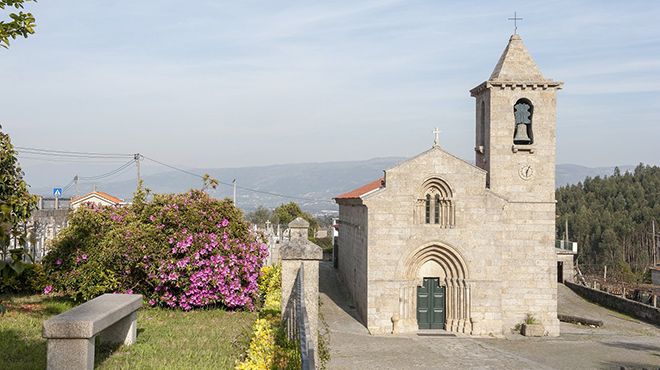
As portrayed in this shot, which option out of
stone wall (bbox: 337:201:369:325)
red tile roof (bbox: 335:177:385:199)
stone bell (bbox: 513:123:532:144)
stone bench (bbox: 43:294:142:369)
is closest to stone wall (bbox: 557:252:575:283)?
stone wall (bbox: 337:201:369:325)

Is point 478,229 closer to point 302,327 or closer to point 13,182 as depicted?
point 13,182

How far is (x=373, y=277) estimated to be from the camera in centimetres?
2300

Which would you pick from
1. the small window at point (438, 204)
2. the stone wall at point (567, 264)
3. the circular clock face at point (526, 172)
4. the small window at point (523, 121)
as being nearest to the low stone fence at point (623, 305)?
the stone wall at point (567, 264)

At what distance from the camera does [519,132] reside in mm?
24797

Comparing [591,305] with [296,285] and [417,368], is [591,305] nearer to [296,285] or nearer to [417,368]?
[417,368]

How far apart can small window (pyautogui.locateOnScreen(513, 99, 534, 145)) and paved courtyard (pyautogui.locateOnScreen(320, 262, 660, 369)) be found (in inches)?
283

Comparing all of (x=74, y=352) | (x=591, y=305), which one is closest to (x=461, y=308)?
(x=591, y=305)

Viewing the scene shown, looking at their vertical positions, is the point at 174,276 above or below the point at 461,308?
above

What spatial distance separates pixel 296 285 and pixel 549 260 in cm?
1608

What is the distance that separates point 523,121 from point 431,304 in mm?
7613

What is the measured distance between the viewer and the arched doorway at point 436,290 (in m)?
23.3

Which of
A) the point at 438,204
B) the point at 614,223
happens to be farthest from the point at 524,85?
the point at 614,223

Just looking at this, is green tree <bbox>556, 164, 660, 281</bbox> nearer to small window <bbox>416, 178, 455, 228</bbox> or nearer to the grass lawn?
small window <bbox>416, 178, 455, 228</bbox>

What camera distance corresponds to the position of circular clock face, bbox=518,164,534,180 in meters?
24.5
